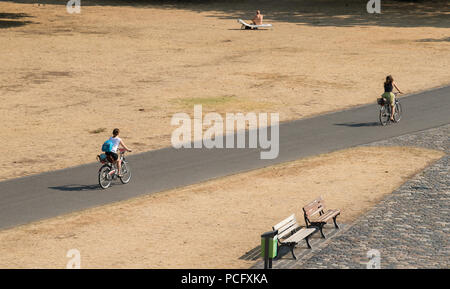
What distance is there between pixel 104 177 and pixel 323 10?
48.3 metres

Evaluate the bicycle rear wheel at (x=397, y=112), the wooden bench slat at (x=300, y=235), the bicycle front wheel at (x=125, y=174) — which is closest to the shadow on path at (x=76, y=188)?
the bicycle front wheel at (x=125, y=174)

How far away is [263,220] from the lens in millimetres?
20344

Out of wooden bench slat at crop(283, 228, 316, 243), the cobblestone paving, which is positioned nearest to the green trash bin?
the cobblestone paving

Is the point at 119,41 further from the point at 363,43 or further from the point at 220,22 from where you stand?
the point at 363,43

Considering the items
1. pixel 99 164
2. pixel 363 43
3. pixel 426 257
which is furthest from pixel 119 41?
pixel 426 257

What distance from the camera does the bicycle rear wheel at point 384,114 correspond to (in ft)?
102

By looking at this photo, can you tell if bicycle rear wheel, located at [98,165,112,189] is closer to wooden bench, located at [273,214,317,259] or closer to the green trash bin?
wooden bench, located at [273,214,317,259]

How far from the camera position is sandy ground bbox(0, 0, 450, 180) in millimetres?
30580

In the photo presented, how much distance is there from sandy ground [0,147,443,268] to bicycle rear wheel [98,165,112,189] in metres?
1.56

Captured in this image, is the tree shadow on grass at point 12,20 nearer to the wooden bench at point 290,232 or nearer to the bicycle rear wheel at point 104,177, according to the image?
the bicycle rear wheel at point 104,177

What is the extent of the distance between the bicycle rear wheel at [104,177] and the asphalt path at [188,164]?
0.82 ft

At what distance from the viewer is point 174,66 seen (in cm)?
4347

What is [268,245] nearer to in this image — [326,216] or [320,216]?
[326,216]

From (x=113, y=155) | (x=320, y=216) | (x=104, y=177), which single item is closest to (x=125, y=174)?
(x=104, y=177)
